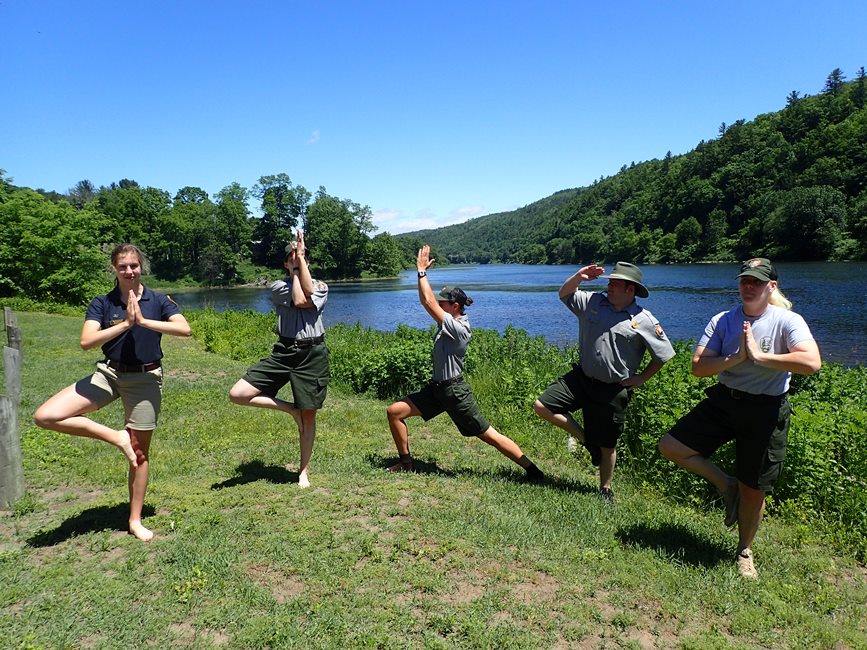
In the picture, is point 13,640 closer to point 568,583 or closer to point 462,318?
point 568,583

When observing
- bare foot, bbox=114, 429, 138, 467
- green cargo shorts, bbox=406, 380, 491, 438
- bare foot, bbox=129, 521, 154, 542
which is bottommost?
bare foot, bbox=129, 521, 154, 542

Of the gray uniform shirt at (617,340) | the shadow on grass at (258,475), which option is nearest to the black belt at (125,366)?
the shadow on grass at (258,475)

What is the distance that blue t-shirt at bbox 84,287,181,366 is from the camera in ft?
12.4

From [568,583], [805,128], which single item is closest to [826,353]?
[568,583]

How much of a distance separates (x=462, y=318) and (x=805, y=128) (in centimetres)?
12738

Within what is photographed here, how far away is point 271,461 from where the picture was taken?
19.7 ft

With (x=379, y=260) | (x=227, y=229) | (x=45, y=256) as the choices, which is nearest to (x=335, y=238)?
(x=379, y=260)

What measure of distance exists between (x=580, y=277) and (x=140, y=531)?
4.20 meters

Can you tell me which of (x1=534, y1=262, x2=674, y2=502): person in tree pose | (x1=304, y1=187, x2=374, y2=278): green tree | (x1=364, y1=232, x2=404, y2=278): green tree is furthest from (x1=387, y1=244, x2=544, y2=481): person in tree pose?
(x1=364, y1=232, x2=404, y2=278): green tree

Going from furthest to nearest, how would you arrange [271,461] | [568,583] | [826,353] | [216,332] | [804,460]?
[216,332]
[826,353]
[271,461]
[804,460]
[568,583]

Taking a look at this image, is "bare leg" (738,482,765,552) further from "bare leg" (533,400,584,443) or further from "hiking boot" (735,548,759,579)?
"bare leg" (533,400,584,443)

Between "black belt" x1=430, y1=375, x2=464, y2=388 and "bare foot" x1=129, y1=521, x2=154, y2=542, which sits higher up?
"black belt" x1=430, y1=375, x2=464, y2=388

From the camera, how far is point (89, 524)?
14.2 feet

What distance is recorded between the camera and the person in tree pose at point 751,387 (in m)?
3.49
